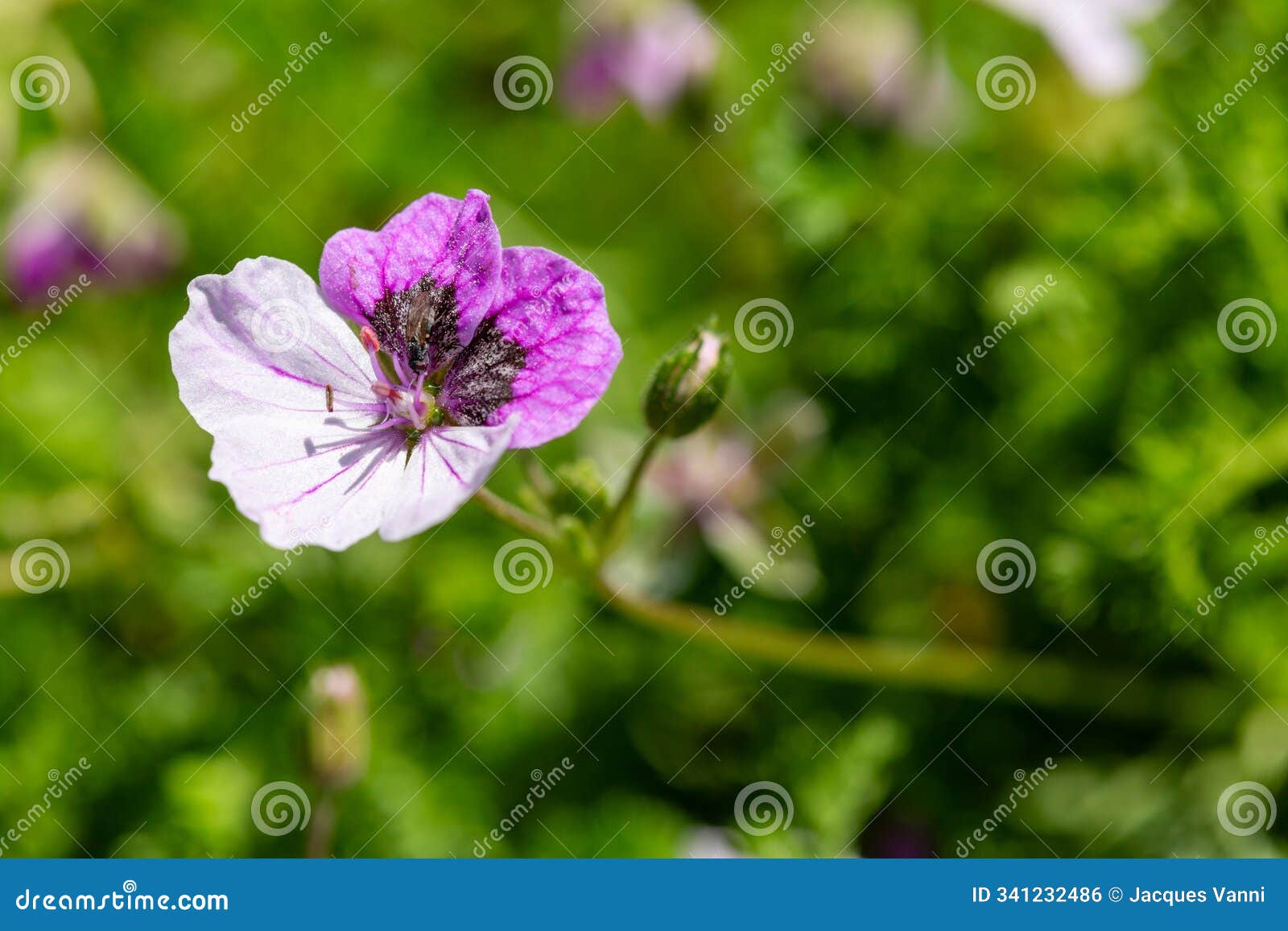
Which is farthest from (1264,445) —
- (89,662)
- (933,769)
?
(89,662)

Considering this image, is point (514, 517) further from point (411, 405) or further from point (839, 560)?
point (839, 560)

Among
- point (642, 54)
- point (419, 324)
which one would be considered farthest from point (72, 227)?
point (419, 324)

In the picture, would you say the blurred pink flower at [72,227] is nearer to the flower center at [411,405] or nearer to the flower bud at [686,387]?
the flower center at [411,405]

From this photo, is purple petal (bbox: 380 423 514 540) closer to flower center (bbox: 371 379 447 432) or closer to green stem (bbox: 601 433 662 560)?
flower center (bbox: 371 379 447 432)

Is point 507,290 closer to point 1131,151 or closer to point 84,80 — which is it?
point 1131,151

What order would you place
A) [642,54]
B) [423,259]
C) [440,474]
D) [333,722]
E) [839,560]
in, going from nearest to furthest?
[440,474]
[423,259]
[333,722]
[839,560]
[642,54]

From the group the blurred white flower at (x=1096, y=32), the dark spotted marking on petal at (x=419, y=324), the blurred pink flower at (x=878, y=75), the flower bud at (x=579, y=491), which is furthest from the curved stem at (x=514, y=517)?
the blurred white flower at (x=1096, y=32)

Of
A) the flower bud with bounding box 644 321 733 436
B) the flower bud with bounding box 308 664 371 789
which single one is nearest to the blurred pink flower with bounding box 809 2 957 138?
the flower bud with bounding box 644 321 733 436
